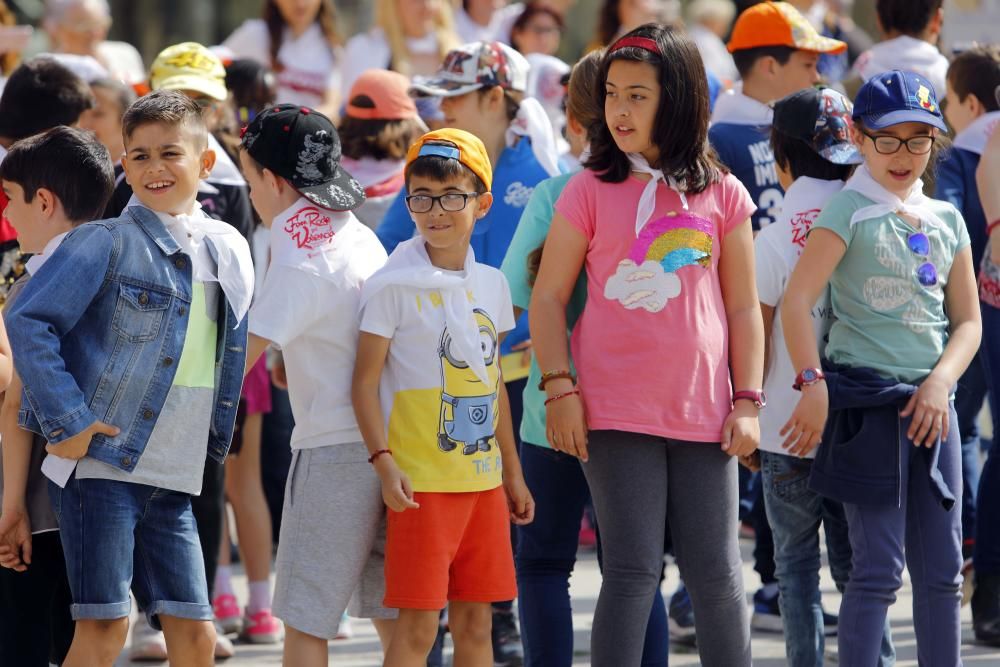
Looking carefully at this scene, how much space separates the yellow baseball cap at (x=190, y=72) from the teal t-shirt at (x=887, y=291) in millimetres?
2582

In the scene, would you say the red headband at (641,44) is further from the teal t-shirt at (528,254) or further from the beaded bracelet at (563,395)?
the beaded bracelet at (563,395)

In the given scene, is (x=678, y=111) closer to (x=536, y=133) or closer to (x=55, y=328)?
(x=536, y=133)

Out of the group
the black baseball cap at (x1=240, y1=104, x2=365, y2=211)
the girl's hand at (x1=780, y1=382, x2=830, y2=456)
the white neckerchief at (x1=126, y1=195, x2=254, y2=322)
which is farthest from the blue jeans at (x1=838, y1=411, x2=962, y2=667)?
the white neckerchief at (x1=126, y1=195, x2=254, y2=322)

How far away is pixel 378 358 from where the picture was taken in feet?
→ 13.4

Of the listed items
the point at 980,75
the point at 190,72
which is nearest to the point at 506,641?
the point at 190,72

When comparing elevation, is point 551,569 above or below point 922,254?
below

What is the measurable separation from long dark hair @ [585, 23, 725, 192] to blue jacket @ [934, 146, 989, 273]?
1910 millimetres

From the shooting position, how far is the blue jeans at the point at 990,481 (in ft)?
17.9

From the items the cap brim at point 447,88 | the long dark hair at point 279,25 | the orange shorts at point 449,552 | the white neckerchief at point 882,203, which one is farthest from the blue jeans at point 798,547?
the long dark hair at point 279,25

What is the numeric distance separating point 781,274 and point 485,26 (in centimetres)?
568

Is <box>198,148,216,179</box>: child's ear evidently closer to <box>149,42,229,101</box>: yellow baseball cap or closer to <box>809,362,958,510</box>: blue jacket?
<box>149,42,229,101</box>: yellow baseball cap

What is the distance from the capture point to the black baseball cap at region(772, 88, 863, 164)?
4.66 metres

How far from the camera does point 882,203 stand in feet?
14.2

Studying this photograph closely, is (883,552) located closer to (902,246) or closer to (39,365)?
(902,246)
